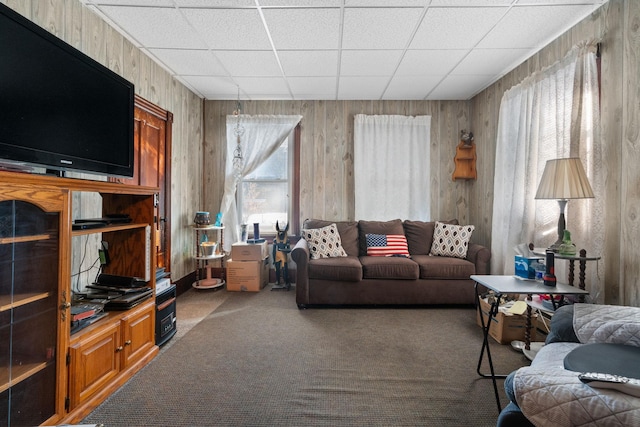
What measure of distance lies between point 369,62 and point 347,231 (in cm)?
200

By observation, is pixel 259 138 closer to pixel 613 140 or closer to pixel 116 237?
pixel 116 237

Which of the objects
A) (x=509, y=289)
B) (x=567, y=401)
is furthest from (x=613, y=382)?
(x=509, y=289)

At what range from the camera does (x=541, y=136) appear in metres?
2.81

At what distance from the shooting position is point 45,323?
1441 millimetres

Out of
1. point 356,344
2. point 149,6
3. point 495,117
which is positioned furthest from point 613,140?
point 149,6

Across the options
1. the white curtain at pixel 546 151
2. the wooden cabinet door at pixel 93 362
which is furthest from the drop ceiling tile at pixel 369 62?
the wooden cabinet door at pixel 93 362

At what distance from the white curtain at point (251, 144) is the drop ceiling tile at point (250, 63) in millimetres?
884

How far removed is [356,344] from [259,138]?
3098mm

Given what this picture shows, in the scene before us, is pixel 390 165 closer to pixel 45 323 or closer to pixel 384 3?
pixel 384 3

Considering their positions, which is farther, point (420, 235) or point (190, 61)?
point (420, 235)

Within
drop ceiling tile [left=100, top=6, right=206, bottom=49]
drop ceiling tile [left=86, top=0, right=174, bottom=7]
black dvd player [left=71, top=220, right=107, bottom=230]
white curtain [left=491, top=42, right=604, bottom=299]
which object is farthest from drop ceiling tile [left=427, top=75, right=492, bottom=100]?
black dvd player [left=71, top=220, right=107, bottom=230]

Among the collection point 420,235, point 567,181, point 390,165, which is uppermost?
point 390,165

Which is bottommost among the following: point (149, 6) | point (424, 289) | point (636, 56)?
point (424, 289)

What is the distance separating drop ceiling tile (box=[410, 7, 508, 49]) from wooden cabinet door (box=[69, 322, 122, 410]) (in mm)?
3151
